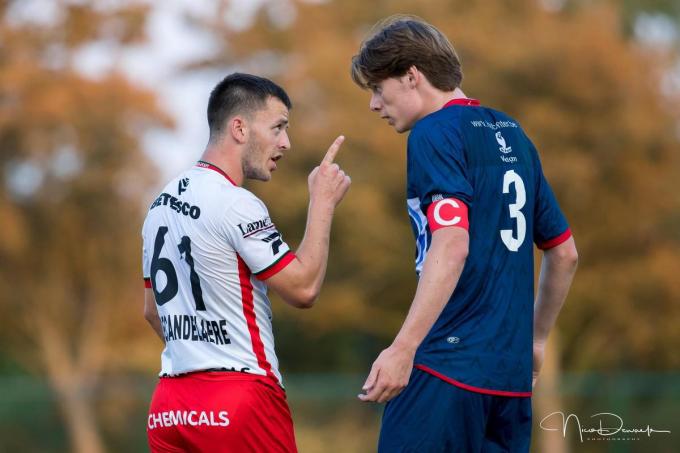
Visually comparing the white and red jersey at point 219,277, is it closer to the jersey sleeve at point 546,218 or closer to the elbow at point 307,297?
the elbow at point 307,297

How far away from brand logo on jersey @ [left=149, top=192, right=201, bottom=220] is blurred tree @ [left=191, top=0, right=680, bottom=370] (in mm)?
12915

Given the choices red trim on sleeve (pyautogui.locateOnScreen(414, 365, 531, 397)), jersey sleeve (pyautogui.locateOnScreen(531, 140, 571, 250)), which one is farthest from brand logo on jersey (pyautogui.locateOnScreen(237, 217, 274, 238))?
jersey sleeve (pyautogui.locateOnScreen(531, 140, 571, 250))

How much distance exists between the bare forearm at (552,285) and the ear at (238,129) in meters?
1.44

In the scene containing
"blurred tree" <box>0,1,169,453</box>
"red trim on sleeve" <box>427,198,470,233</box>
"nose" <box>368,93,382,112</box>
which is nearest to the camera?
"red trim on sleeve" <box>427,198,470,233</box>

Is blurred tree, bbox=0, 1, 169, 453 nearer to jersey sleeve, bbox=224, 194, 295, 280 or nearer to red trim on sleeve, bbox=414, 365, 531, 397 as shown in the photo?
jersey sleeve, bbox=224, 194, 295, 280

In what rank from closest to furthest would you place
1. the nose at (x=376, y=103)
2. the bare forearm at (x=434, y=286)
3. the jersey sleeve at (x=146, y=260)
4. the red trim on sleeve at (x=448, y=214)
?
the bare forearm at (x=434, y=286), the red trim on sleeve at (x=448, y=214), the nose at (x=376, y=103), the jersey sleeve at (x=146, y=260)

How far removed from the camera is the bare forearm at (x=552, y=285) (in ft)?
14.3

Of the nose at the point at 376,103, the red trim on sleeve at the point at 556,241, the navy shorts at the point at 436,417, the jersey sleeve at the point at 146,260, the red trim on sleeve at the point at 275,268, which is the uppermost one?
the nose at the point at 376,103

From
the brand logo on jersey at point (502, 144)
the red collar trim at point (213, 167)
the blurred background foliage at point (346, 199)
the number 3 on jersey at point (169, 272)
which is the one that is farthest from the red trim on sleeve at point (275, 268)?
the blurred background foliage at point (346, 199)

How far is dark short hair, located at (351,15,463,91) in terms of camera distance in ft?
13.0

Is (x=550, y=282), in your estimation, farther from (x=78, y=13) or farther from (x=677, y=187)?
(x=78, y=13)

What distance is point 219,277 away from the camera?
4.17m

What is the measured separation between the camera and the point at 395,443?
377 cm

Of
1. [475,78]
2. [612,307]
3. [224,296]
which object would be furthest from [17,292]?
[224,296]
